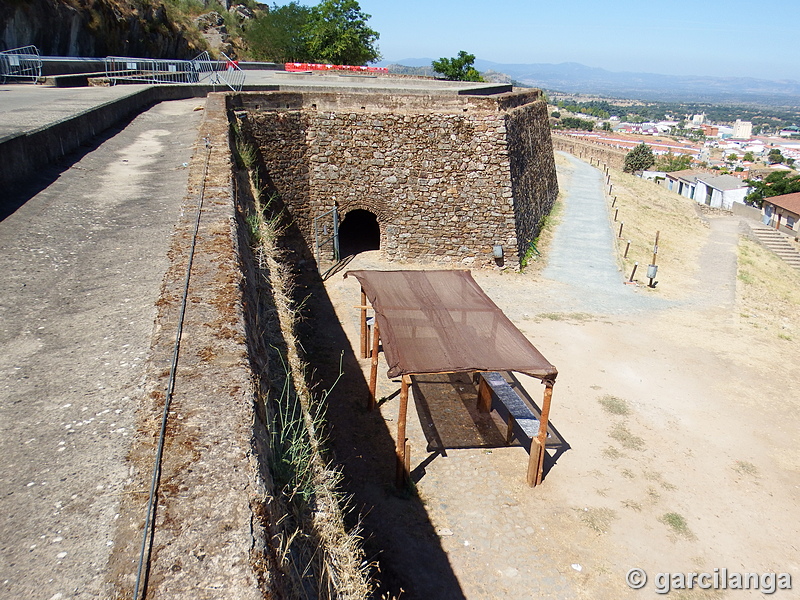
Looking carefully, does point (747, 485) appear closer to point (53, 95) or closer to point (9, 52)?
point (53, 95)

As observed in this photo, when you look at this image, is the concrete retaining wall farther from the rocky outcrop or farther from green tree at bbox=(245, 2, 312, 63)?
the rocky outcrop

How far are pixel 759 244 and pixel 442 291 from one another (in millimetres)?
21774

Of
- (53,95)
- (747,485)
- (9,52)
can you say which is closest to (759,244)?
(747,485)

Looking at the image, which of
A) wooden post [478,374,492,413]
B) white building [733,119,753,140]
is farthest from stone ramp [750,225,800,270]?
white building [733,119,753,140]

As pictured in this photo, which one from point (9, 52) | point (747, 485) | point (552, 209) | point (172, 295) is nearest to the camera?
point (172, 295)

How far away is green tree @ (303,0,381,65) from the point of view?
37.1 m

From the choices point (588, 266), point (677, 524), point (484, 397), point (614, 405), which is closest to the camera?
point (677, 524)

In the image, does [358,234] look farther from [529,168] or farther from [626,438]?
[626,438]

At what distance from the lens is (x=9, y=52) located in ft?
53.9

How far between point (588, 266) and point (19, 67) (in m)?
16.7

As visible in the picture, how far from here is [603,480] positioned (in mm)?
7211

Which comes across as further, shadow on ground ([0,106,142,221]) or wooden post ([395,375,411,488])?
wooden post ([395,375,411,488])

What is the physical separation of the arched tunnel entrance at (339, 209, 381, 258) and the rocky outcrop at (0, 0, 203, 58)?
11612 millimetres

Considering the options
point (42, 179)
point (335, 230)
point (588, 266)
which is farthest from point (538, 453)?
point (588, 266)
